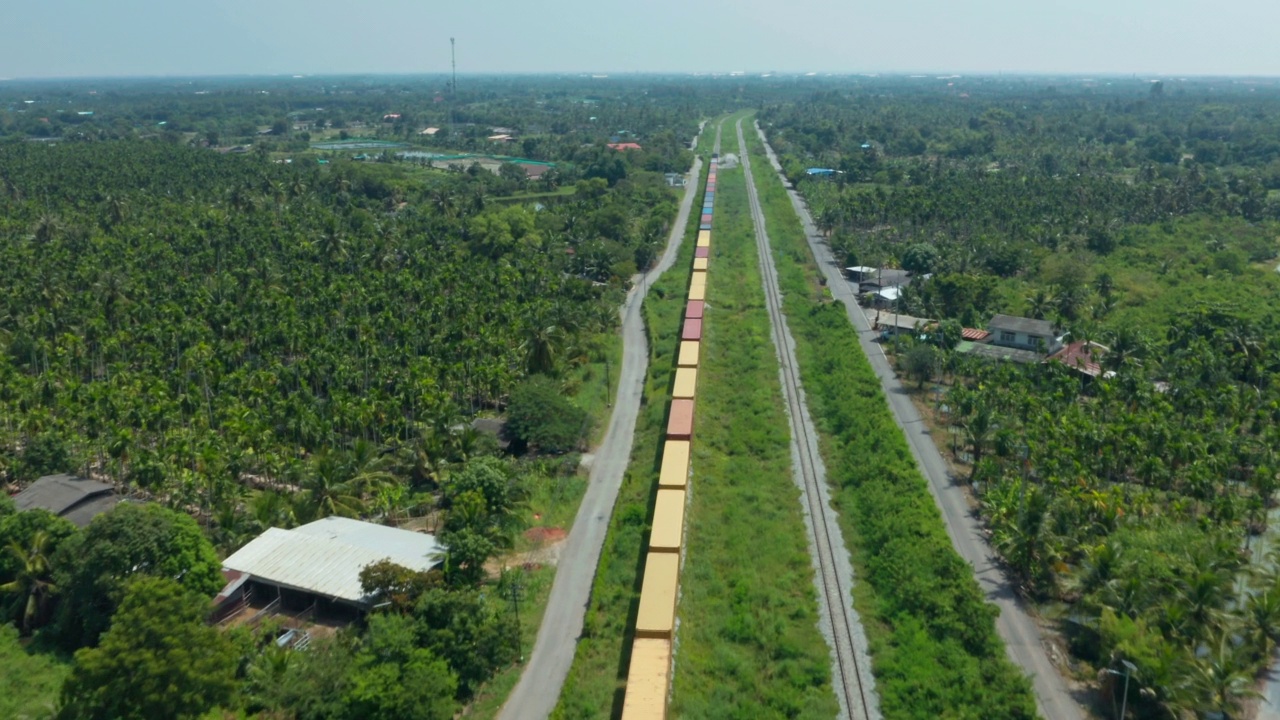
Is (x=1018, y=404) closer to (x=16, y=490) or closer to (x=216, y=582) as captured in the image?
(x=216, y=582)

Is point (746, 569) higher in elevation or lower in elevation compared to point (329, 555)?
lower

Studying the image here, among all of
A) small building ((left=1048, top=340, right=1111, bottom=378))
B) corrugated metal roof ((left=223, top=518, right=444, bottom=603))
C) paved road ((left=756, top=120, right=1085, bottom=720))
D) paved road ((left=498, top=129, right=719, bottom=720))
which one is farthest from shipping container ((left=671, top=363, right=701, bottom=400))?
small building ((left=1048, top=340, right=1111, bottom=378))

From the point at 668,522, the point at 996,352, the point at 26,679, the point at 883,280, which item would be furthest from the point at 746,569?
the point at 883,280

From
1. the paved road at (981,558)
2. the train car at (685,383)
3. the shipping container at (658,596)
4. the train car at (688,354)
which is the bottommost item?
the paved road at (981,558)

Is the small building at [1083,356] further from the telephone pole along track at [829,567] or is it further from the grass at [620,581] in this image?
the grass at [620,581]

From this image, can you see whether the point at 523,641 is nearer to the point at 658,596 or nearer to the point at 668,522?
the point at 658,596

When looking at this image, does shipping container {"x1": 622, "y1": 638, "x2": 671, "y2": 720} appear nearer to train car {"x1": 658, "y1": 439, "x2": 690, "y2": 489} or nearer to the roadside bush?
train car {"x1": 658, "y1": 439, "x2": 690, "y2": 489}

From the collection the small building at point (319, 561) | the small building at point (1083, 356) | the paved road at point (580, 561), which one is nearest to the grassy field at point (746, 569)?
the paved road at point (580, 561)
